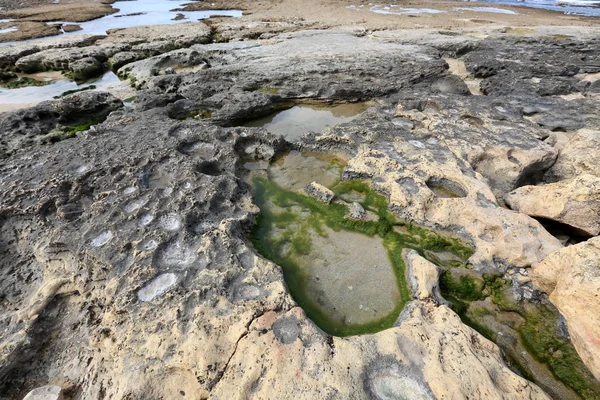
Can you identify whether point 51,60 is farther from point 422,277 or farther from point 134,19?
point 422,277

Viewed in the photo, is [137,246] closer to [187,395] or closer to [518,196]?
[187,395]

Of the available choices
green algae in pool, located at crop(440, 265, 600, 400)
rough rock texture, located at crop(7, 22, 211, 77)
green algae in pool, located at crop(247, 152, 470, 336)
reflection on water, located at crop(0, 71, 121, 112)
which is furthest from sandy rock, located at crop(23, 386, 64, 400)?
rough rock texture, located at crop(7, 22, 211, 77)

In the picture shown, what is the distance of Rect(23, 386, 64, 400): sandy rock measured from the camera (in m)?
2.63

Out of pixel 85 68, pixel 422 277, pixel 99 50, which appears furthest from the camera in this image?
pixel 99 50

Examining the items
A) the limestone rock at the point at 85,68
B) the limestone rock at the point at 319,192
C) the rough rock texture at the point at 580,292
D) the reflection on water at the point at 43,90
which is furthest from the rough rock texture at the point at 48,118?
the rough rock texture at the point at 580,292

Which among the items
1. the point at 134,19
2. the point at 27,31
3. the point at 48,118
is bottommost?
the point at 48,118

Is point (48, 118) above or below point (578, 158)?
below

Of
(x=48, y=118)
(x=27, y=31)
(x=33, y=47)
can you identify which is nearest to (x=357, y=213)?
(x=48, y=118)

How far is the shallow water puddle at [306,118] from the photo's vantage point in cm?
779

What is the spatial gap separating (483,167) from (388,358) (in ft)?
15.0

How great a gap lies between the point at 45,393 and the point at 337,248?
138 inches

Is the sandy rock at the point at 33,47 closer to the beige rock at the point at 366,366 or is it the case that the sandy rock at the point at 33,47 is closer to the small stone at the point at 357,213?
the small stone at the point at 357,213

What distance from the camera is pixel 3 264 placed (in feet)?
12.6

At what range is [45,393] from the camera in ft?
8.72
